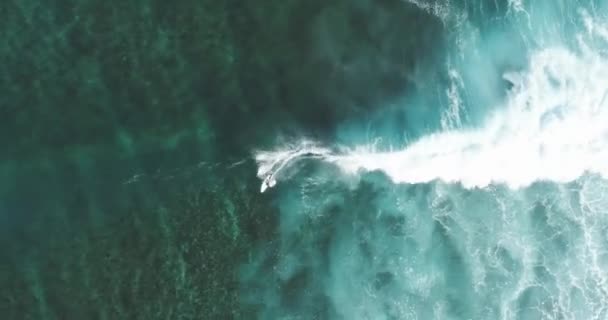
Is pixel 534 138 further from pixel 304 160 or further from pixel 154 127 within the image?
pixel 154 127

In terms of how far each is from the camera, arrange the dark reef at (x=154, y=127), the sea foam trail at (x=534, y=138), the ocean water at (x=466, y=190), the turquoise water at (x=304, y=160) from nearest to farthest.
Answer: the dark reef at (x=154, y=127) < the turquoise water at (x=304, y=160) < the ocean water at (x=466, y=190) < the sea foam trail at (x=534, y=138)

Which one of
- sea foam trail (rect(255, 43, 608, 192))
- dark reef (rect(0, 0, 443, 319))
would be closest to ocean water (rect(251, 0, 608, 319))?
sea foam trail (rect(255, 43, 608, 192))

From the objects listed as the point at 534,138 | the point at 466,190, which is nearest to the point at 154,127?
the point at 466,190

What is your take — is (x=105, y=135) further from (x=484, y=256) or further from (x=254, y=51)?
(x=484, y=256)

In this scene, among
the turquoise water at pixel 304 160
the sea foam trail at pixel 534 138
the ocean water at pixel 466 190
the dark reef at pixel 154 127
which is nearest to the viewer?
the dark reef at pixel 154 127

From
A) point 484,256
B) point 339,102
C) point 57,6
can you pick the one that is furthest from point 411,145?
point 57,6

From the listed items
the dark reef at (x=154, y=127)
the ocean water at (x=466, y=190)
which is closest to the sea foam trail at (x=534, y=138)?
the ocean water at (x=466, y=190)

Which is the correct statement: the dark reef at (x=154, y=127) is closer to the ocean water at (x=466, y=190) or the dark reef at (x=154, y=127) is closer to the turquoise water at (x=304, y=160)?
the turquoise water at (x=304, y=160)
